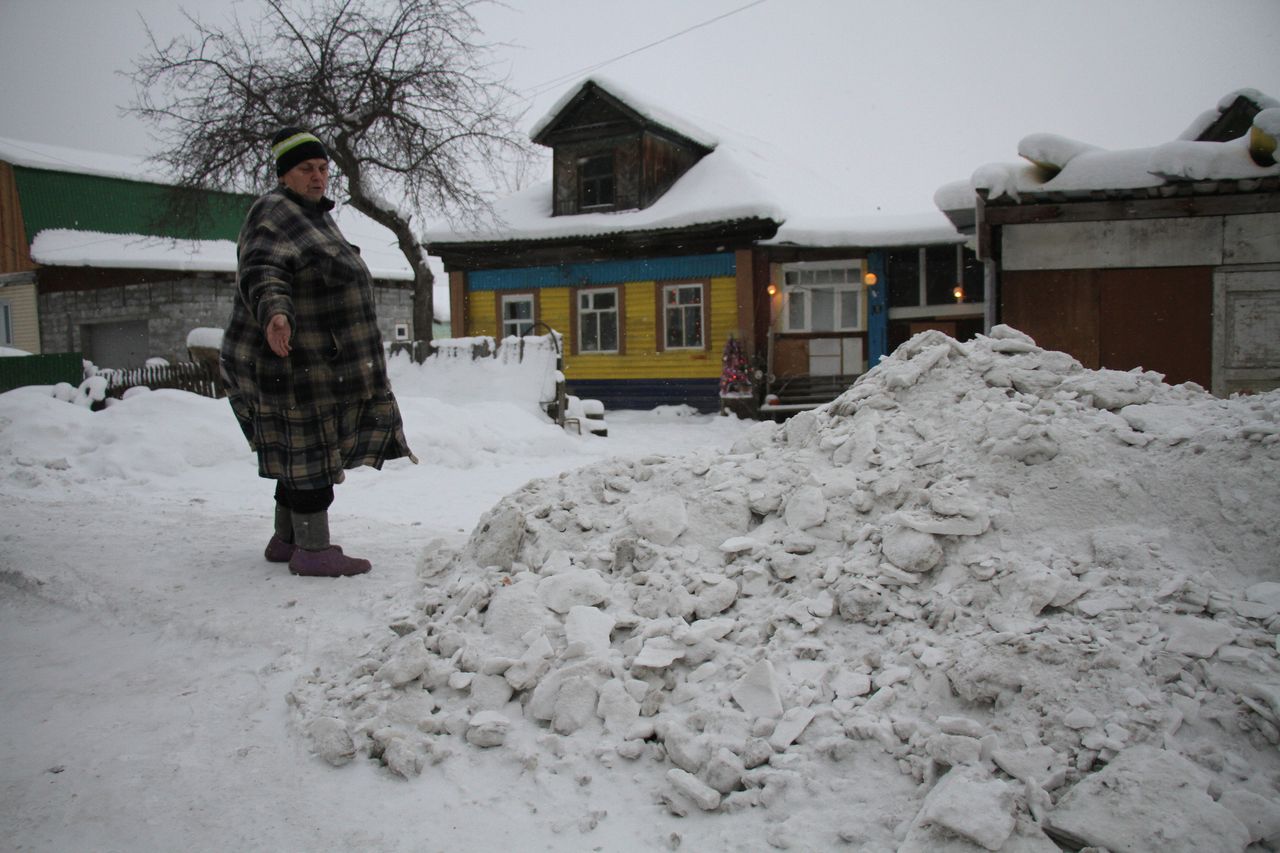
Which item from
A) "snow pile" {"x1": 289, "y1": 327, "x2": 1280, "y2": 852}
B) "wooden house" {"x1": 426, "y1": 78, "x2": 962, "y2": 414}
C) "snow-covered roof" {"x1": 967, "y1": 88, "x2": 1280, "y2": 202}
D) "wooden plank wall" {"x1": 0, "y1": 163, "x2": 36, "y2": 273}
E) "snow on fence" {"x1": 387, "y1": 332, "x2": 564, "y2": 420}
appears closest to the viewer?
"snow pile" {"x1": 289, "y1": 327, "x2": 1280, "y2": 852}

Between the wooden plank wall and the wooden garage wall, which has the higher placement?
the wooden plank wall

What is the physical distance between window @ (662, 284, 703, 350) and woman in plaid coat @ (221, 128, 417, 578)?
12233mm

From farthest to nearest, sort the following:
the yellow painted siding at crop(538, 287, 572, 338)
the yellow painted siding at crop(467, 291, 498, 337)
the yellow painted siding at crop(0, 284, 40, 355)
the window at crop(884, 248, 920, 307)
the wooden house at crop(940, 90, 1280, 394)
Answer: the yellow painted siding at crop(0, 284, 40, 355)
the yellow painted siding at crop(467, 291, 498, 337)
the yellow painted siding at crop(538, 287, 572, 338)
the window at crop(884, 248, 920, 307)
the wooden house at crop(940, 90, 1280, 394)

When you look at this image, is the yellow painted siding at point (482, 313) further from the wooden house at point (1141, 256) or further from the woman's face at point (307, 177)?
the woman's face at point (307, 177)

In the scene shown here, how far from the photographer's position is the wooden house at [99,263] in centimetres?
2019

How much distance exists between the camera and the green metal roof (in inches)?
844

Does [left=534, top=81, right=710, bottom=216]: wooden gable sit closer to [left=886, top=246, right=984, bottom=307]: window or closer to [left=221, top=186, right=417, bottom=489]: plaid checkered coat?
[left=886, top=246, right=984, bottom=307]: window

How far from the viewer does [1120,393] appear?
3170 millimetres

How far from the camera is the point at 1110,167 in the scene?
7160 millimetres

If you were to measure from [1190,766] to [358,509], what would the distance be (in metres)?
4.85

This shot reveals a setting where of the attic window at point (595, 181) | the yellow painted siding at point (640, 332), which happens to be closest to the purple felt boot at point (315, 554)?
the yellow painted siding at point (640, 332)

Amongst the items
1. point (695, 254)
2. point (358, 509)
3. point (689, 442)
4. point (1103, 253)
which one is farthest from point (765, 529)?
point (695, 254)

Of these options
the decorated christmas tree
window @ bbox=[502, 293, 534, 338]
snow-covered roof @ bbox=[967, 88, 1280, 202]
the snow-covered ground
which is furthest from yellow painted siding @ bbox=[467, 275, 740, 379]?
the snow-covered ground

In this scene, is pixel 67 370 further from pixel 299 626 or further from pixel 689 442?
pixel 299 626
